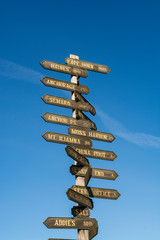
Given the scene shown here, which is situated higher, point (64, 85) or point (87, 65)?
point (87, 65)

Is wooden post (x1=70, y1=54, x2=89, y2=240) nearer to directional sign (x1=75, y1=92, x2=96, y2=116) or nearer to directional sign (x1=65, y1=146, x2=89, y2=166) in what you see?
directional sign (x1=75, y1=92, x2=96, y2=116)

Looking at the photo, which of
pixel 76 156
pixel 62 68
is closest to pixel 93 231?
pixel 76 156

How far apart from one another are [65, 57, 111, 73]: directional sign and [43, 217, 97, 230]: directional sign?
4.97 metres

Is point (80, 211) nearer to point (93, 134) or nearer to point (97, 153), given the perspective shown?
point (97, 153)

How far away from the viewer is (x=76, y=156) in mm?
7898

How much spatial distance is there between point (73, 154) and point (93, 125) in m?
1.93

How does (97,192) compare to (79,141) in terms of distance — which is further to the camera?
(79,141)

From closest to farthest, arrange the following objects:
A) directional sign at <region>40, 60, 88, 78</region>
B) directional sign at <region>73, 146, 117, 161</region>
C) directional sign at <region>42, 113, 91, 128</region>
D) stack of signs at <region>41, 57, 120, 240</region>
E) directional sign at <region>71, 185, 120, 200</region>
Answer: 1. stack of signs at <region>41, 57, 120, 240</region>
2. directional sign at <region>71, 185, 120, 200</region>
3. directional sign at <region>42, 113, 91, 128</region>
4. directional sign at <region>73, 146, 117, 161</region>
5. directional sign at <region>40, 60, 88, 78</region>

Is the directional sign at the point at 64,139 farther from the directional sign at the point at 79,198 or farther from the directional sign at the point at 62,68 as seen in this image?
the directional sign at the point at 62,68

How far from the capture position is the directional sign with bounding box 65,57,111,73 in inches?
395

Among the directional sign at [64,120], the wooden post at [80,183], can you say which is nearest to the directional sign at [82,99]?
the wooden post at [80,183]

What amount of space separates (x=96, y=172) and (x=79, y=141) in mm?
1002

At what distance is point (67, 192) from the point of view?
690 cm

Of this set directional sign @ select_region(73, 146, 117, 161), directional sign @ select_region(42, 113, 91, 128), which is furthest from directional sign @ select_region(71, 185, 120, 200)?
directional sign @ select_region(42, 113, 91, 128)
